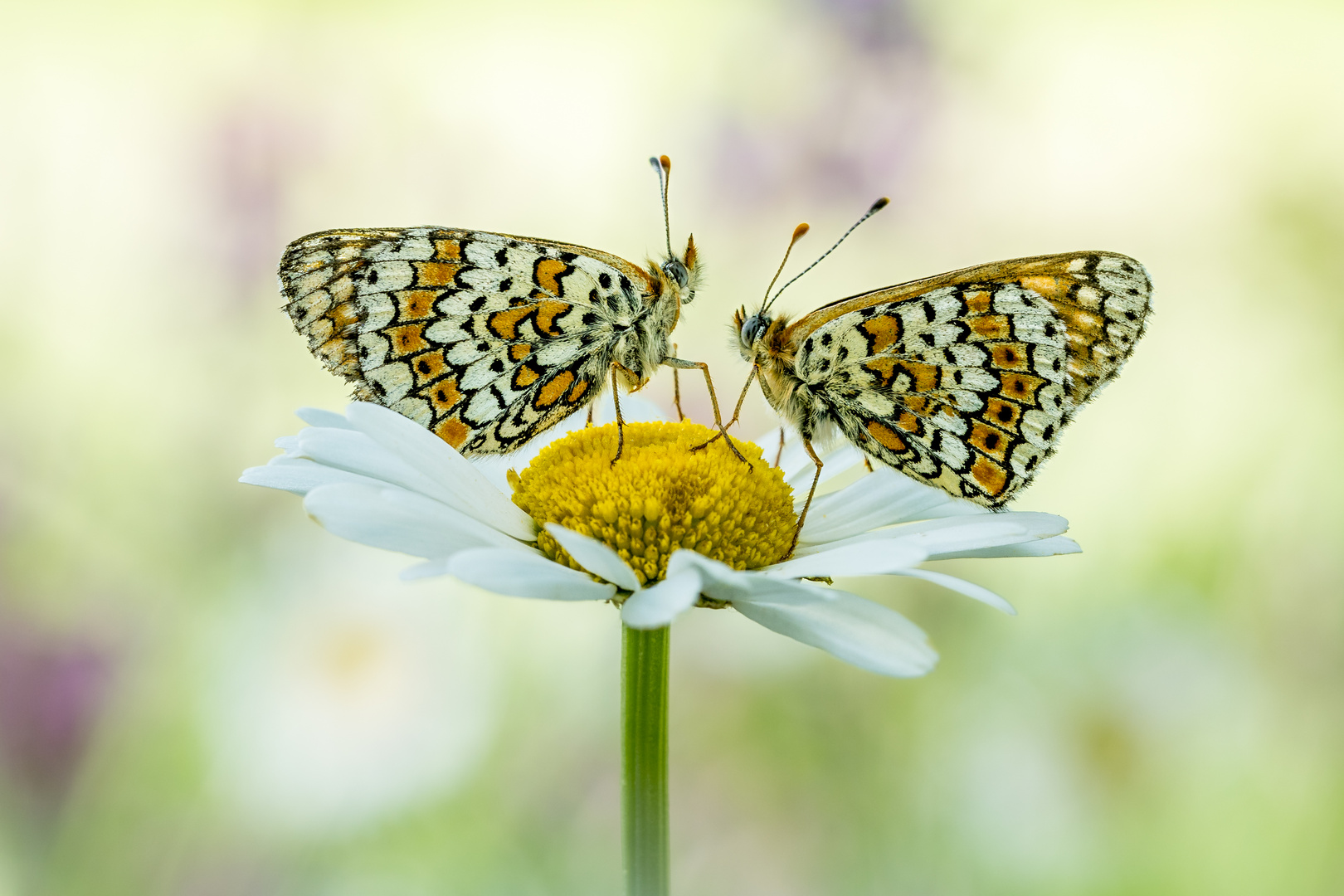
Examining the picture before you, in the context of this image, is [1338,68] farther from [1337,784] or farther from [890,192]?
[1337,784]

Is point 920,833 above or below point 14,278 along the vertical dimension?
below

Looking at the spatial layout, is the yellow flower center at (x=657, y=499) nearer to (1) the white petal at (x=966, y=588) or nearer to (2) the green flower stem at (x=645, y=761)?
(2) the green flower stem at (x=645, y=761)

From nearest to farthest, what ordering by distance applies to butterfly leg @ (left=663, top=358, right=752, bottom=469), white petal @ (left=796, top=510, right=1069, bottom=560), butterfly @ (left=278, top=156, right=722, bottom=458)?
1. white petal @ (left=796, top=510, right=1069, bottom=560)
2. butterfly leg @ (left=663, top=358, right=752, bottom=469)
3. butterfly @ (left=278, top=156, right=722, bottom=458)

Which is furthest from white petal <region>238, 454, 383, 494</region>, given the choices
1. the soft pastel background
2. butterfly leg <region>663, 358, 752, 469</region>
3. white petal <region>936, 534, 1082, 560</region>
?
the soft pastel background

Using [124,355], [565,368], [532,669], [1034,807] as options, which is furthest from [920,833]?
[124,355]

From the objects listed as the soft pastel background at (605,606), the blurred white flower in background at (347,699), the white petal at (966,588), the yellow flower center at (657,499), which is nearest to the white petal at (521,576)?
the yellow flower center at (657,499)

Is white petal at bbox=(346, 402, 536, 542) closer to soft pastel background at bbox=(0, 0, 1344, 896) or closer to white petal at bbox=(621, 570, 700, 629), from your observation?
white petal at bbox=(621, 570, 700, 629)
